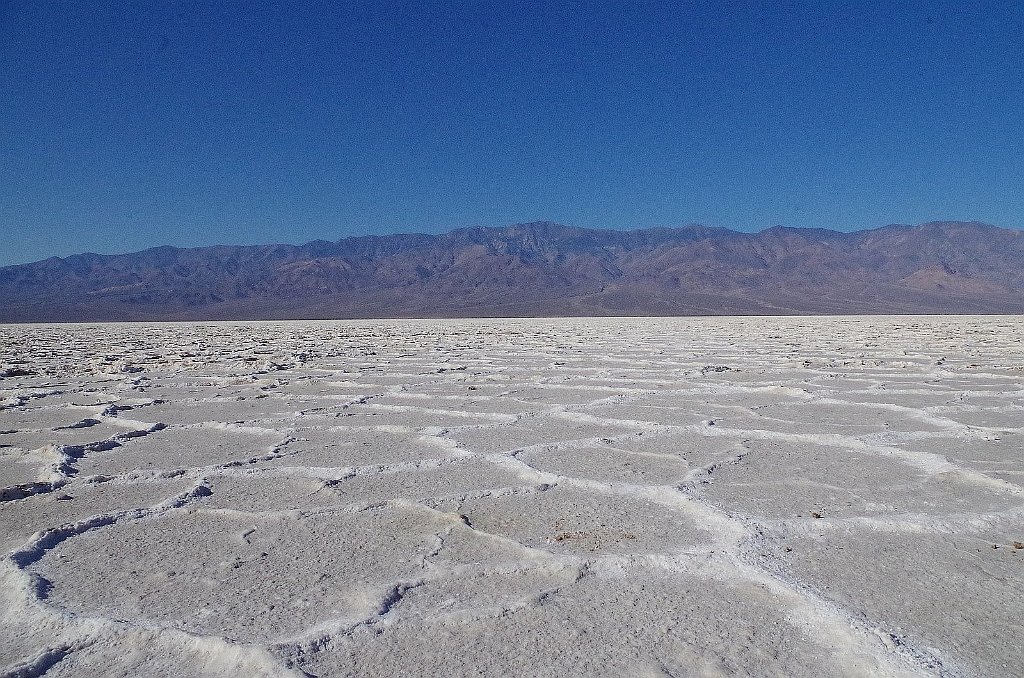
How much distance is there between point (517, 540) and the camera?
2.02 meters

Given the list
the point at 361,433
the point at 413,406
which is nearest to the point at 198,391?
the point at 413,406

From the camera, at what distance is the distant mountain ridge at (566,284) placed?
81000 millimetres

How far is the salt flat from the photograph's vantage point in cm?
143

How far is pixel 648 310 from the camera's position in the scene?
70.9m

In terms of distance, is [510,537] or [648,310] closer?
[510,537]

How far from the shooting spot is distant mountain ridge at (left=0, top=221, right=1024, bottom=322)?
Result: 8100cm

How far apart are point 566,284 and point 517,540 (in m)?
120

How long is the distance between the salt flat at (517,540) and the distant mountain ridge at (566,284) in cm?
6233

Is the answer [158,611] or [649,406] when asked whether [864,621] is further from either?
[649,406]

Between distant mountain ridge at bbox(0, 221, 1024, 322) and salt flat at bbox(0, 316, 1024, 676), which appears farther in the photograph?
distant mountain ridge at bbox(0, 221, 1024, 322)

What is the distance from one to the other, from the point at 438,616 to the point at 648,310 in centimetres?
7055

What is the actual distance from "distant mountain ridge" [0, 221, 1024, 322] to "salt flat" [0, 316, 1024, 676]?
6233 cm

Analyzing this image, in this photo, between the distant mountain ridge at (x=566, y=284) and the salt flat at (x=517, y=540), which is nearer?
the salt flat at (x=517, y=540)

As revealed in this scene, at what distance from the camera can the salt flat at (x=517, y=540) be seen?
1.43 m
